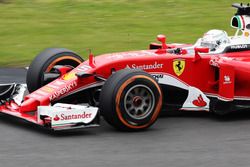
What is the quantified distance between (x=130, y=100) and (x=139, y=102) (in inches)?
4.2

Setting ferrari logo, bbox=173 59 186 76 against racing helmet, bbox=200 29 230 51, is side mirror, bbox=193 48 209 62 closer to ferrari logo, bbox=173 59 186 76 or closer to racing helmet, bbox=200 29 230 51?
A: ferrari logo, bbox=173 59 186 76

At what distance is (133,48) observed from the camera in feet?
49.1

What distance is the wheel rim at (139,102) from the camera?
8.35 metres

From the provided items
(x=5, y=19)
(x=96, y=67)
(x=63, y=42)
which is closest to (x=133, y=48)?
(x=63, y=42)

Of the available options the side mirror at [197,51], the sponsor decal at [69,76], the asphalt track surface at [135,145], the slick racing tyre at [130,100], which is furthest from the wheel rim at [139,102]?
the side mirror at [197,51]

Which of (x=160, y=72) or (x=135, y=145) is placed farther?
(x=160, y=72)

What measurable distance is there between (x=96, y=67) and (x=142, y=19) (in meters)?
9.54

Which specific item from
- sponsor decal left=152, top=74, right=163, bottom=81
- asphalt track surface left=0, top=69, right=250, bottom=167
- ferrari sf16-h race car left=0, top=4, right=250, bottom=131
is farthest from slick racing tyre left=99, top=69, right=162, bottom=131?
sponsor decal left=152, top=74, right=163, bottom=81

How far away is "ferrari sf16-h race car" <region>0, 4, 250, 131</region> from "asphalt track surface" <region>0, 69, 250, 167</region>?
0.17 metres

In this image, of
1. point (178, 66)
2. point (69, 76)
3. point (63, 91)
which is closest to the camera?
point (63, 91)

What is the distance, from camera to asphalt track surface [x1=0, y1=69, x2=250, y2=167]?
7.13 m

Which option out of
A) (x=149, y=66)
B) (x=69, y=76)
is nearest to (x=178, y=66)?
(x=149, y=66)

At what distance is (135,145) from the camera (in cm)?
779

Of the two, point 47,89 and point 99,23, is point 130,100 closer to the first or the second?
point 47,89
